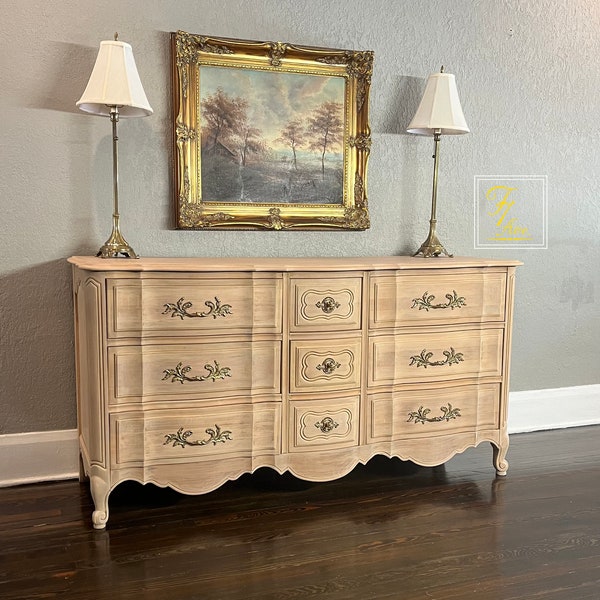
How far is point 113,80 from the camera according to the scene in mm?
2270

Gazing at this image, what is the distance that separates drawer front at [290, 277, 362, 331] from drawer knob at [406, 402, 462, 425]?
1.48 ft

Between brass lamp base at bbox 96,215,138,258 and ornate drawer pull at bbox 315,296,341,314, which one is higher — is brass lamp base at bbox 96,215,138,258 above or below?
above

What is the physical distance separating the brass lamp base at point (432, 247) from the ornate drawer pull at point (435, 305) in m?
0.36

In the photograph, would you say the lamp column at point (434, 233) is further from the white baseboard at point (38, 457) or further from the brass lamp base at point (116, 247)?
the white baseboard at point (38, 457)

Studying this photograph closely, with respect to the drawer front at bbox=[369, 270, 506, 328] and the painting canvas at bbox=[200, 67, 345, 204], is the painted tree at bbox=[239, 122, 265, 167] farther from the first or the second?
the drawer front at bbox=[369, 270, 506, 328]

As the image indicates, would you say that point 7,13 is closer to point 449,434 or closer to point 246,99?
point 246,99

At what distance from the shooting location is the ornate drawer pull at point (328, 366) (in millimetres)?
2344

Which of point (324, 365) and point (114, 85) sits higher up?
point (114, 85)

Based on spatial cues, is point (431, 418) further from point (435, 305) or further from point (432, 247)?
point (432, 247)

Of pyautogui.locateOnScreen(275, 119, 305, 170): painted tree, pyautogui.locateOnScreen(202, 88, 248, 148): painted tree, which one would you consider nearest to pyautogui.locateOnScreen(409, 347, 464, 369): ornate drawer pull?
pyautogui.locateOnScreen(275, 119, 305, 170): painted tree

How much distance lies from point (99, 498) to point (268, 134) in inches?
64.2

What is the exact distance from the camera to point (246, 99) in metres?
2.69

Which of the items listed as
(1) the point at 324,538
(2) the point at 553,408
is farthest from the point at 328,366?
(2) the point at 553,408

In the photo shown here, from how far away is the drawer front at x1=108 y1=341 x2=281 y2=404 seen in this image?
2133mm
